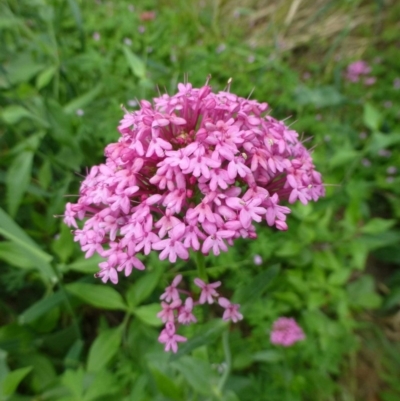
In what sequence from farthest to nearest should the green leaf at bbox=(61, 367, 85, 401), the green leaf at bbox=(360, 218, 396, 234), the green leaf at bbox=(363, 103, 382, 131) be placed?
→ the green leaf at bbox=(363, 103, 382, 131) → the green leaf at bbox=(360, 218, 396, 234) → the green leaf at bbox=(61, 367, 85, 401)

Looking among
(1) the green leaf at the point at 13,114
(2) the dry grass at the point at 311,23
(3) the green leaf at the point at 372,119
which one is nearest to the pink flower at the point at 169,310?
(1) the green leaf at the point at 13,114

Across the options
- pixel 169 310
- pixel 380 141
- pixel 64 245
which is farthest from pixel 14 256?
pixel 380 141

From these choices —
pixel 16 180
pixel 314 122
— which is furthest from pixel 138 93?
pixel 314 122

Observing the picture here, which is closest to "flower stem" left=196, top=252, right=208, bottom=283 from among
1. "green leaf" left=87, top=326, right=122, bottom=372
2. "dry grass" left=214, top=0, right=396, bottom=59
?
"green leaf" left=87, top=326, right=122, bottom=372

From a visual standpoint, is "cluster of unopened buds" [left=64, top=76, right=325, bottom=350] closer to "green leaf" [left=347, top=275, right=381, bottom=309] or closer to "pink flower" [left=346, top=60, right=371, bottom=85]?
"green leaf" [left=347, top=275, right=381, bottom=309]

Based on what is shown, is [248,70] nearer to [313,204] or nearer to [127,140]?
[313,204]

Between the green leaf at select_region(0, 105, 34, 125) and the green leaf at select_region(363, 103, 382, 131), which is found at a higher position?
the green leaf at select_region(363, 103, 382, 131)

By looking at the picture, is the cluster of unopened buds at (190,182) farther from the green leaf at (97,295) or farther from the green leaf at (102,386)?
the green leaf at (102,386)
